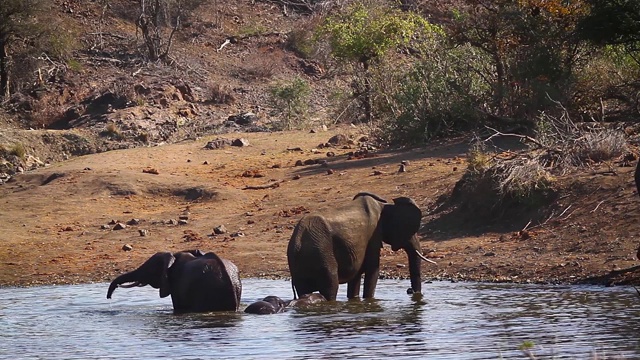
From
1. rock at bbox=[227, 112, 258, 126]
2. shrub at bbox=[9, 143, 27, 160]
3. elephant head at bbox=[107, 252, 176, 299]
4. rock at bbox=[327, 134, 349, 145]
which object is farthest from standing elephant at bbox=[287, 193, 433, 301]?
rock at bbox=[227, 112, 258, 126]

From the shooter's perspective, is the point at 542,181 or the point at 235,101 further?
the point at 235,101

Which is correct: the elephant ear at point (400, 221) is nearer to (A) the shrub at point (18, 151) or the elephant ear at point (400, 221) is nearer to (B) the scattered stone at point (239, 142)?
(B) the scattered stone at point (239, 142)

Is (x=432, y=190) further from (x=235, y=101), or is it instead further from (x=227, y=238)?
(x=235, y=101)

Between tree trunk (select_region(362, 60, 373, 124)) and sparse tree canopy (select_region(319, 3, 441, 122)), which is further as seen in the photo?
sparse tree canopy (select_region(319, 3, 441, 122))

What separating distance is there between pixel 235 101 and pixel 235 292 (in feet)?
64.3

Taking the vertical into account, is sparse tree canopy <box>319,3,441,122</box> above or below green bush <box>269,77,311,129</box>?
above

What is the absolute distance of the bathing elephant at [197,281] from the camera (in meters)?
12.5

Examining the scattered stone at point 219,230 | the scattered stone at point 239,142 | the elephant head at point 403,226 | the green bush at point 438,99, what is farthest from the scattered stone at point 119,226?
the scattered stone at point 239,142

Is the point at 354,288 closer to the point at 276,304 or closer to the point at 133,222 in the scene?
the point at 276,304

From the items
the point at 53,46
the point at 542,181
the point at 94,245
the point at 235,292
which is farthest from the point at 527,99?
the point at 53,46

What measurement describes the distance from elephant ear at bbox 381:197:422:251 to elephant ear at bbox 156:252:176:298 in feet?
7.52

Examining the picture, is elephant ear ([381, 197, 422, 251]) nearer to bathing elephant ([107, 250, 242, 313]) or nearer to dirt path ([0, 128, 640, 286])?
dirt path ([0, 128, 640, 286])

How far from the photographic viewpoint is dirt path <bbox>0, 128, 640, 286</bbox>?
47.7 feet

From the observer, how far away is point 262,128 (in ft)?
91.8
